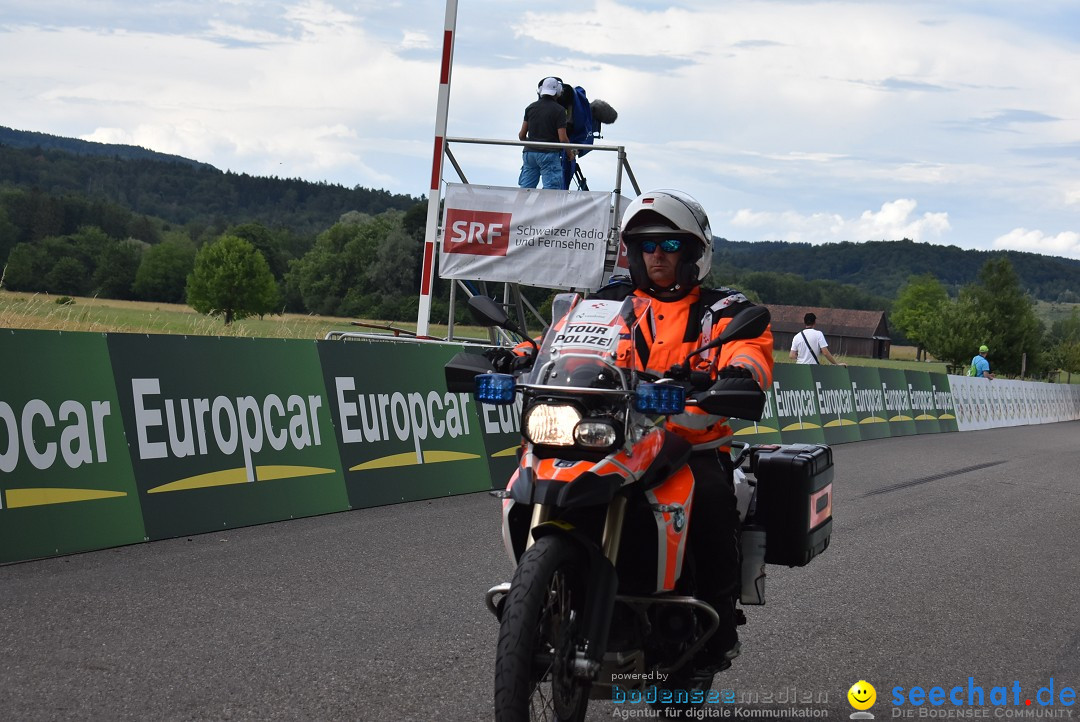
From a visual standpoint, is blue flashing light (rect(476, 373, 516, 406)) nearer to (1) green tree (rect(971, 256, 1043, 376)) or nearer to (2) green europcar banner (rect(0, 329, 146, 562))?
(2) green europcar banner (rect(0, 329, 146, 562))

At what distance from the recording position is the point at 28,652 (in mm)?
5176

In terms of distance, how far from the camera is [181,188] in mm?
147875

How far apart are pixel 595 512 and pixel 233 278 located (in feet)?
335

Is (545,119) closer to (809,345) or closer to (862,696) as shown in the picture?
(809,345)

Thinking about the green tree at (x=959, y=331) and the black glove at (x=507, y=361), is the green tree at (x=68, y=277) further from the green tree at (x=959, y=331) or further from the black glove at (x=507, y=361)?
the green tree at (x=959, y=331)

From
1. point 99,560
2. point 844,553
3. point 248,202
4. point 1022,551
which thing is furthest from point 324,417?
point 248,202

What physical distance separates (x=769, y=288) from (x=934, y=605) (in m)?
172

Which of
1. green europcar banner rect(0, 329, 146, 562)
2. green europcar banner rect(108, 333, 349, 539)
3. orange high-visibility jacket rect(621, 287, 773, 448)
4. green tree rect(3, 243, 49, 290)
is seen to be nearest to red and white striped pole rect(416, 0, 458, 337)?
green europcar banner rect(108, 333, 349, 539)

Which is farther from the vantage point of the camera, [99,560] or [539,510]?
[99,560]

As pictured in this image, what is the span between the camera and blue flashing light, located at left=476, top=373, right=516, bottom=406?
3896 millimetres

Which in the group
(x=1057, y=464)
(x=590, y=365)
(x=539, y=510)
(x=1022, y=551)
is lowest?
(x=1057, y=464)

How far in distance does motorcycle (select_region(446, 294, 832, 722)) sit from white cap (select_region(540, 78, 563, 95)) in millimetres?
10539

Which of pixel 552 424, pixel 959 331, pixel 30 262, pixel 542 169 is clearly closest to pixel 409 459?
pixel 542 169

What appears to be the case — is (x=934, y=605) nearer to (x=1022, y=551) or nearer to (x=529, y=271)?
(x=1022, y=551)
